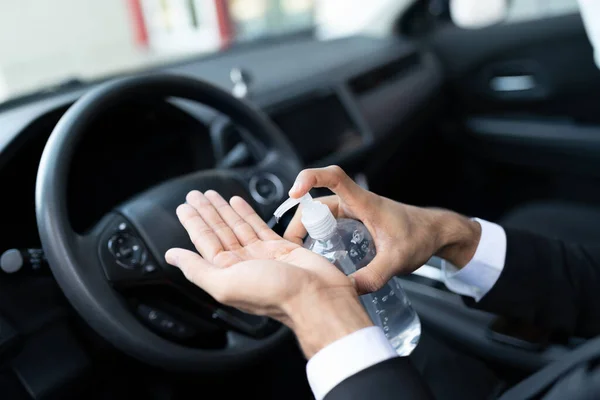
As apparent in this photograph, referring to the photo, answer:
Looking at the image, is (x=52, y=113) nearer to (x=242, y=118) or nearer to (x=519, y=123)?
(x=242, y=118)

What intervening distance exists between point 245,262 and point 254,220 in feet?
0.38

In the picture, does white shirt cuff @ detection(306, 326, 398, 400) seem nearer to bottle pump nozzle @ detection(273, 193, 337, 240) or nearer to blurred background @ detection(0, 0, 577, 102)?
bottle pump nozzle @ detection(273, 193, 337, 240)

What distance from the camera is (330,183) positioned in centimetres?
62

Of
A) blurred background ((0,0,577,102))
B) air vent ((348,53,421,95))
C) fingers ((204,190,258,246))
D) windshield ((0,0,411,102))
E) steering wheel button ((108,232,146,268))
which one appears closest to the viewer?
fingers ((204,190,258,246))

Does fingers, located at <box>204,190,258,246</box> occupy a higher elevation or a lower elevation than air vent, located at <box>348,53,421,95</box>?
higher

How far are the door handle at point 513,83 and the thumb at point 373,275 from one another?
1251mm

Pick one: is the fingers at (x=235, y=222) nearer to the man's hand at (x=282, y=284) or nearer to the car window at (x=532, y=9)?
the man's hand at (x=282, y=284)

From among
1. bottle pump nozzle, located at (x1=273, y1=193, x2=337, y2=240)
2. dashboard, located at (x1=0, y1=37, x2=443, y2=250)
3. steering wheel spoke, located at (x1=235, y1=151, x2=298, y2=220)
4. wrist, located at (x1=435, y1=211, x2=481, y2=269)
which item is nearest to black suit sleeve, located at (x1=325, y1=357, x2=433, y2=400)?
bottle pump nozzle, located at (x1=273, y1=193, x2=337, y2=240)

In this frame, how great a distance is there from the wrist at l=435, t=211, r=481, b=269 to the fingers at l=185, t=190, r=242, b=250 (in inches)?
10.9

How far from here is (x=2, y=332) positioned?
76 cm

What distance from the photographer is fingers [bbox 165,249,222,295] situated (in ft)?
1.79

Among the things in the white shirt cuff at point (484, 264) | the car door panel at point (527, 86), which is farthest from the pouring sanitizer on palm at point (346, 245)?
the car door panel at point (527, 86)

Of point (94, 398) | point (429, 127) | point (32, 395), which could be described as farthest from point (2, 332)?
point (429, 127)

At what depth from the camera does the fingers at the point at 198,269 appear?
545mm
